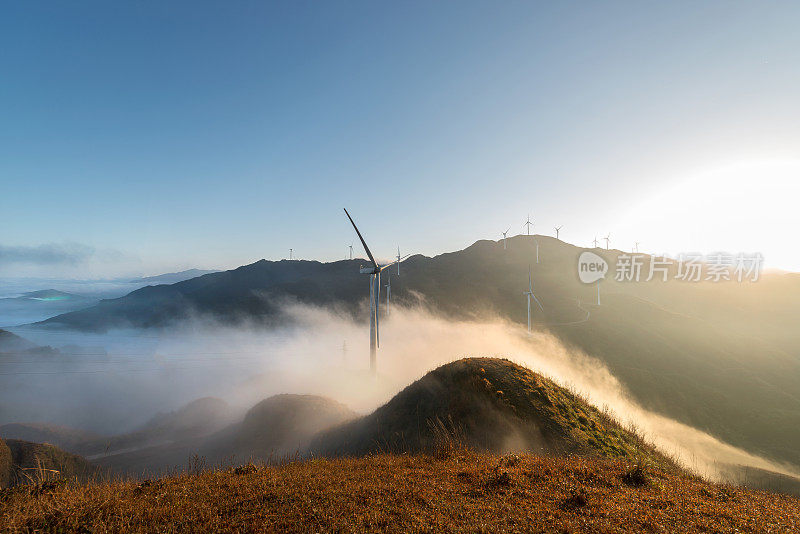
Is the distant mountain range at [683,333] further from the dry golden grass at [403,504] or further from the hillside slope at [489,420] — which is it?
the dry golden grass at [403,504]

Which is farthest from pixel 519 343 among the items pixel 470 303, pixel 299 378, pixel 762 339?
pixel 762 339

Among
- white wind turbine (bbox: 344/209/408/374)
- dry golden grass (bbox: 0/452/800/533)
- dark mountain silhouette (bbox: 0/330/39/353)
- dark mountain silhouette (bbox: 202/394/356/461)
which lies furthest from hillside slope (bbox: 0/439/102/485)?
dark mountain silhouette (bbox: 0/330/39/353)

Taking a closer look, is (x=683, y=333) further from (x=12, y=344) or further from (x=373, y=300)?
(x=12, y=344)

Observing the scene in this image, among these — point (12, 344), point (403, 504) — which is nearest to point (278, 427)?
point (403, 504)

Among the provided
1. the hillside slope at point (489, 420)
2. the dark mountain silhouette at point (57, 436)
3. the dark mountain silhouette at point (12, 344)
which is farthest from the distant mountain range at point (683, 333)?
the dark mountain silhouette at point (12, 344)

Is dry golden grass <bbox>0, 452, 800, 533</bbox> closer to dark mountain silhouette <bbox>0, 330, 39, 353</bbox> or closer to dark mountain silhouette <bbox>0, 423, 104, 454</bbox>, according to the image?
dark mountain silhouette <bbox>0, 423, 104, 454</bbox>

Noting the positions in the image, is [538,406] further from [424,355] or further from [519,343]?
[519,343]
